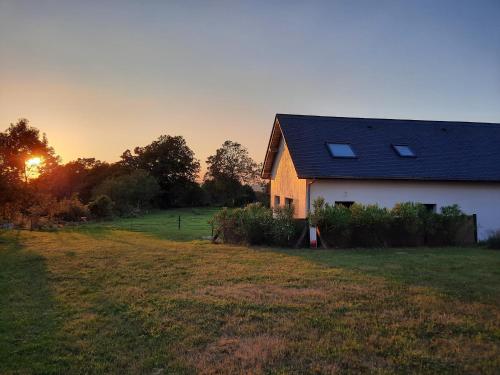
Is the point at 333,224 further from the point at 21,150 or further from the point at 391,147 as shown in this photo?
the point at 21,150

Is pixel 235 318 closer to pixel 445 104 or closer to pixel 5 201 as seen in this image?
pixel 5 201

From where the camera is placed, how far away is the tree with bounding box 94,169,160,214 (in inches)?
1623

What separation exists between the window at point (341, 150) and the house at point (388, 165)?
0.05 meters

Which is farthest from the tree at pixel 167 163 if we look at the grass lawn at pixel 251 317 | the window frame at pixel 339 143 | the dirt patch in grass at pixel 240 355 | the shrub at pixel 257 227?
the dirt patch in grass at pixel 240 355

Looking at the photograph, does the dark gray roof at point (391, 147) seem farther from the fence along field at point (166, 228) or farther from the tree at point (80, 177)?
the tree at point (80, 177)

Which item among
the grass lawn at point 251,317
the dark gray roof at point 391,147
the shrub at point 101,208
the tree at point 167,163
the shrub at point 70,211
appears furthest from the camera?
the tree at point 167,163

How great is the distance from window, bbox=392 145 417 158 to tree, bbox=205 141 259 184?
134 ft

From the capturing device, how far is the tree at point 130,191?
41.2 m

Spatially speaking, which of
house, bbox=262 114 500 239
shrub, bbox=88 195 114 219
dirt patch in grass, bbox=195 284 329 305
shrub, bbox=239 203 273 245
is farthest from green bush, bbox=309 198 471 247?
shrub, bbox=88 195 114 219

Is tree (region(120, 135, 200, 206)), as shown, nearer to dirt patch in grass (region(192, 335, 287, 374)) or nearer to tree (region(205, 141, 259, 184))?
tree (region(205, 141, 259, 184))

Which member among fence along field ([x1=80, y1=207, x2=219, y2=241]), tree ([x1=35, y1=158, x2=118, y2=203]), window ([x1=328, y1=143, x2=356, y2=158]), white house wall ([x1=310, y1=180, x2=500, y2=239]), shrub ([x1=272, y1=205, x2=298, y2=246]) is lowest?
fence along field ([x1=80, y1=207, x2=219, y2=241])

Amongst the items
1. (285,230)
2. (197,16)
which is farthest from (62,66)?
(285,230)

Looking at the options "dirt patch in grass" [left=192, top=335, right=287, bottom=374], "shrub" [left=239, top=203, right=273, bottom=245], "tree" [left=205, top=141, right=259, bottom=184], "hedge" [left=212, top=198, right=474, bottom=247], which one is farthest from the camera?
"tree" [left=205, top=141, right=259, bottom=184]

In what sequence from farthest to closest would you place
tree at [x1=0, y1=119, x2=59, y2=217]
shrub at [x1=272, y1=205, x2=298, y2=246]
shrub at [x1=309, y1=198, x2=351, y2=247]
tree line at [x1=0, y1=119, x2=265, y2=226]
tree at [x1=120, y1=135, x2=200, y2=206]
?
tree at [x1=120, y1=135, x2=200, y2=206], tree line at [x1=0, y1=119, x2=265, y2=226], tree at [x1=0, y1=119, x2=59, y2=217], shrub at [x1=272, y1=205, x2=298, y2=246], shrub at [x1=309, y1=198, x2=351, y2=247]
